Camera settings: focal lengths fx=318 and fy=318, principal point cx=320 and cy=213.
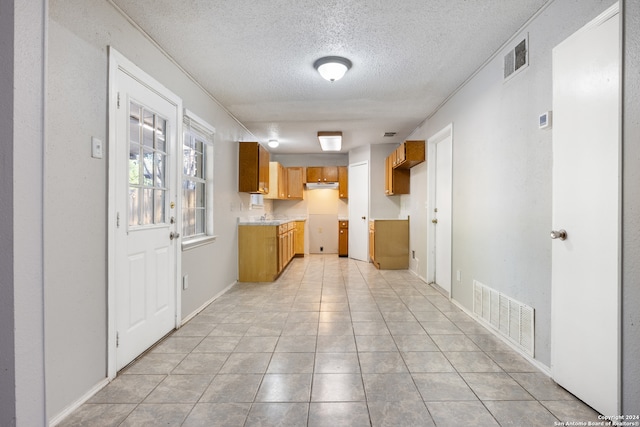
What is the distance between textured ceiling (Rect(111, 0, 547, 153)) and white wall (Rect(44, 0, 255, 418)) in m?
0.45

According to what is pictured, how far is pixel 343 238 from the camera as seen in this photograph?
767 centimetres

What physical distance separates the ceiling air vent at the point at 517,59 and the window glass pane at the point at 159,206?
3.07m

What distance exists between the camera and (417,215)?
5320mm

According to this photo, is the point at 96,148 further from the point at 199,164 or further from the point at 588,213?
the point at 588,213

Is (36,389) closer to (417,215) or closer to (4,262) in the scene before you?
(4,262)

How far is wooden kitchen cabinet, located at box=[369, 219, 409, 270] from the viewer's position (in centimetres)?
588

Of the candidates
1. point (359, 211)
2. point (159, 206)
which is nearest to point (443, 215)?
point (359, 211)

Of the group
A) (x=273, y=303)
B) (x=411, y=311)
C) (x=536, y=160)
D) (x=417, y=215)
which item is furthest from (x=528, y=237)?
(x=417, y=215)

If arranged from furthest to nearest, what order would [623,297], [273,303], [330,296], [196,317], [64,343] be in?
[330,296] < [273,303] < [196,317] < [64,343] < [623,297]

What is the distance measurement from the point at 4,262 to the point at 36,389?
47 centimetres

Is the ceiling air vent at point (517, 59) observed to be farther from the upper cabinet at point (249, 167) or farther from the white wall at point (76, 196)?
the upper cabinet at point (249, 167)

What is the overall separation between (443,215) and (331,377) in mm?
2831

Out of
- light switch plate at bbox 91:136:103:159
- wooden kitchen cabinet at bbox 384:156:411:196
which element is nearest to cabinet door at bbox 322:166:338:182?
wooden kitchen cabinet at bbox 384:156:411:196

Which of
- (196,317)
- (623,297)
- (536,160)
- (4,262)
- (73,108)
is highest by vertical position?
(73,108)
